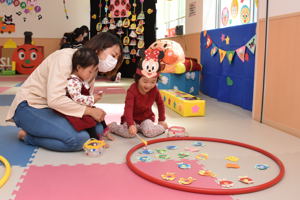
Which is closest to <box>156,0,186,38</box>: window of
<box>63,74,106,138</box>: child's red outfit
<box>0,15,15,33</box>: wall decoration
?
<box>0,15,15,33</box>: wall decoration

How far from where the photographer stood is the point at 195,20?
4.70m

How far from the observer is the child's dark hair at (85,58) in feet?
5.93

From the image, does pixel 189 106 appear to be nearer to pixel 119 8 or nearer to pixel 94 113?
pixel 94 113

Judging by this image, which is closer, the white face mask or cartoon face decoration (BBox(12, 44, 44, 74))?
the white face mask

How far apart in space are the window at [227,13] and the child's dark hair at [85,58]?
222 centimetres

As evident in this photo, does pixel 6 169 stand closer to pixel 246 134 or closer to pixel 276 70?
pixel 246 134

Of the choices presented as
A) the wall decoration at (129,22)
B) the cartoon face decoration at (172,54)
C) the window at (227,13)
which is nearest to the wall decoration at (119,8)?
the wall decoration at (129,22)

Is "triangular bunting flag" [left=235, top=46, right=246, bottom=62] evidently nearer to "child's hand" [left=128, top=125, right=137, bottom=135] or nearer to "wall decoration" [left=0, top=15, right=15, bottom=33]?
"child's hand" [left=128, top=125, right=137, bottom=135]

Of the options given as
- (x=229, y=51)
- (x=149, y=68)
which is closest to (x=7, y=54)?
(x=229, y=51)

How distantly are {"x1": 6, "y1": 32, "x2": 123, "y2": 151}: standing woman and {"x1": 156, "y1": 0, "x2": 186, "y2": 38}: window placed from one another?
13.0ft

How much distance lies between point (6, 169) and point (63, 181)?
0.94 ft

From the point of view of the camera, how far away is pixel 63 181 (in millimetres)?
1483

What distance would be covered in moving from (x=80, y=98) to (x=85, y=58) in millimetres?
235

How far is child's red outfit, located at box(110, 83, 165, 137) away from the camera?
7.26 ft
